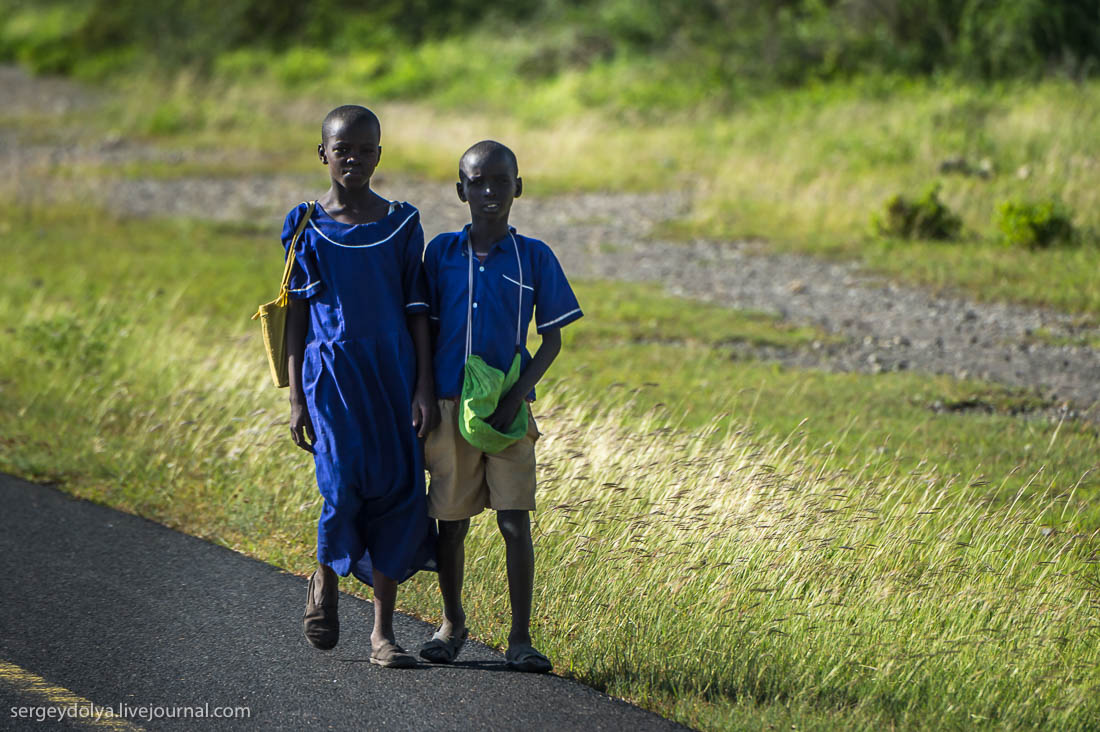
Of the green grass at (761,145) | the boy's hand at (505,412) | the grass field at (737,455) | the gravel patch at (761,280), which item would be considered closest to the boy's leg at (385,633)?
the grass field at (737,455)

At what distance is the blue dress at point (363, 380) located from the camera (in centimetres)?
425

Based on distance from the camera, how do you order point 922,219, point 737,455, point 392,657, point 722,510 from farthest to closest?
point 922,219 → point 737,455 → point 722,510 → point 392,657

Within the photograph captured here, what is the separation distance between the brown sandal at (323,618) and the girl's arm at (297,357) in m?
0.52

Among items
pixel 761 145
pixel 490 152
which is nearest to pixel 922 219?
pixel 761 145

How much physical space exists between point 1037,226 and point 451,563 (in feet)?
36.0

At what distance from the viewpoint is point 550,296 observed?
171 inches

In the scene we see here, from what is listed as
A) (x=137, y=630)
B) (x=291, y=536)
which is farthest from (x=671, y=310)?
(x=137, y=630)

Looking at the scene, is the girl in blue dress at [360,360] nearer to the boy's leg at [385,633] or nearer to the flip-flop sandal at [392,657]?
the boy's leg at [385,633]

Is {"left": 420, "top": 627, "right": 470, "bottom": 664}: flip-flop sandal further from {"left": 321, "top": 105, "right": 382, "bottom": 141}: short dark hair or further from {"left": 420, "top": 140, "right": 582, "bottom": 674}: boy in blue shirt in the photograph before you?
{"left": 321, "top": 105, "right": 382, "bottom": 141}: short dark hair

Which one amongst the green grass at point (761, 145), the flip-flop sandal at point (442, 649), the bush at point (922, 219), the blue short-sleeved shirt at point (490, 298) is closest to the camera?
the blue short-sleeved shirt at point (490, 298)

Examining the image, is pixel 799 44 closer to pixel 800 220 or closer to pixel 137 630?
pixel 800 220

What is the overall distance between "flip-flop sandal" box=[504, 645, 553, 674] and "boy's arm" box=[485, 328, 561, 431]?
0.84 metres

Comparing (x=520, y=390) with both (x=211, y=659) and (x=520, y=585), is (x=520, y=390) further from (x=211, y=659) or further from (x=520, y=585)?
(x=211, y=659)

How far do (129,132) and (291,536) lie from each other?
26.4 metres
